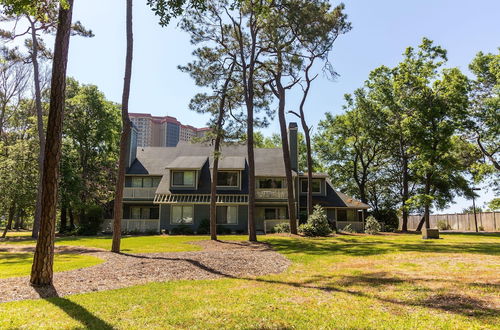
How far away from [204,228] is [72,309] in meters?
21.0

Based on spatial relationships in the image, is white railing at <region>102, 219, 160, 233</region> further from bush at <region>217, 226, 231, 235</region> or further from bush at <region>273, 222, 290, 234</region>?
bush at <region>273, 222, 290, 234</region>

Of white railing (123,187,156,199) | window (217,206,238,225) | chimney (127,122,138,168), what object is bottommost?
window (217,206,238,225)

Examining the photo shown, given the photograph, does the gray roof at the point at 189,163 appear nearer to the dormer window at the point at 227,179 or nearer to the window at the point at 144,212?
the dormer window at the point at 227,179

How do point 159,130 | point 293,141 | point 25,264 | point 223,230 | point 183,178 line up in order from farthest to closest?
point 159,130
point 293,141
point 183,178
point 223,230
point 25,264

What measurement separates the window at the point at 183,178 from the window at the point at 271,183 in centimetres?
585

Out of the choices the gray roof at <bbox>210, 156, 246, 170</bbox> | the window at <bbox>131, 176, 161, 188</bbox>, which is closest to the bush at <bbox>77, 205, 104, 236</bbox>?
the window at <bbox>131, 176, 161, 188</bbox>

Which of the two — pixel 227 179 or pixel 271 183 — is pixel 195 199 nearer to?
pixel 227 179

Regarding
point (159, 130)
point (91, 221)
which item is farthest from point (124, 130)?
point (159, 130)

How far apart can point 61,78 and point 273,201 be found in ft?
71.5

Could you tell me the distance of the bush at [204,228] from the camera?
26.8 m

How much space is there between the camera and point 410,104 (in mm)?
29016

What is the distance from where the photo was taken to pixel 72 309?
6.03m

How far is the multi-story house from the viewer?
28.2m

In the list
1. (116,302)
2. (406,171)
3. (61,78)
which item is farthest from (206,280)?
(406,171)
